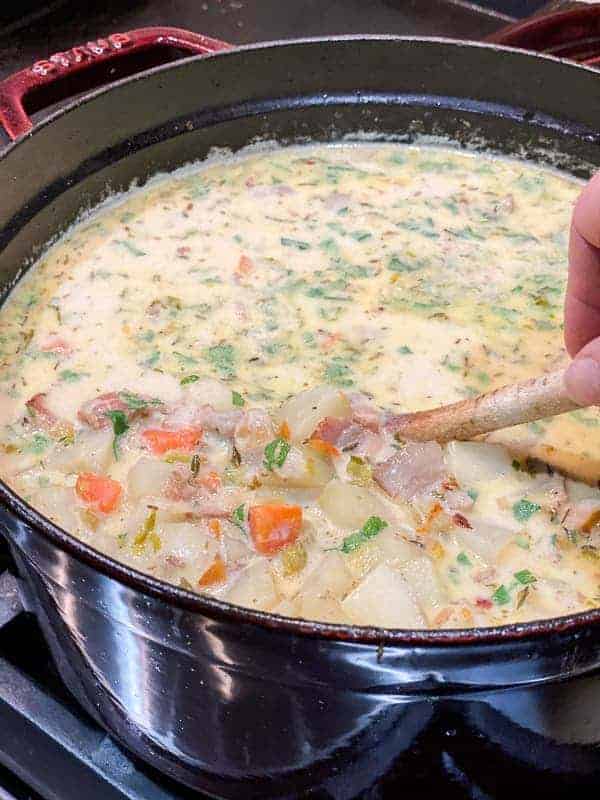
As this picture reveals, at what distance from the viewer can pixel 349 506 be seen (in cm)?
139

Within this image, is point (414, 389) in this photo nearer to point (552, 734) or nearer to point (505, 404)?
point (505, 404)

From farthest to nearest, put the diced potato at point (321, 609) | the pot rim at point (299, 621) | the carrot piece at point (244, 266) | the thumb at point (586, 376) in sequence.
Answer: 1. the carrot piece at point (244, 266)
2. the diced potato at point (321, 609)
3. the thumb at point (586, 376)
4. the pot rim at point (299, 621)

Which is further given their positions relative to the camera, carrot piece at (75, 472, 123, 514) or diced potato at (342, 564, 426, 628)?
carrot piece at (75, 472, 123, 514)

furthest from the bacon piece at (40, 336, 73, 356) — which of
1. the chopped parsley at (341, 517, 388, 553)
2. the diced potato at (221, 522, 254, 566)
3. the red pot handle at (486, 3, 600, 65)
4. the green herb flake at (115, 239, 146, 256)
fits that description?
the red pot handle at (486, 3, 600, 65)

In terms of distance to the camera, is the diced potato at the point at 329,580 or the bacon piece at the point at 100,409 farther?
the bacon piece at the point at 100,409

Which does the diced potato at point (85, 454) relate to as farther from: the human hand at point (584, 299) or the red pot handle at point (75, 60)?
the human hand at point (584, 299)

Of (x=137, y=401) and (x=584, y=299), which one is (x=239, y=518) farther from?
(x=584, y=299)

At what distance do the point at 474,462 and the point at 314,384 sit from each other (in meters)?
0.31

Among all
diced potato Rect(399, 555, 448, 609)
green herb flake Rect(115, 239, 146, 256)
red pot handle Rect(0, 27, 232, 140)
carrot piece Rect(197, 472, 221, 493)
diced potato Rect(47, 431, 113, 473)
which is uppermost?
red pot handle Rect(0, 27, 232, 140)

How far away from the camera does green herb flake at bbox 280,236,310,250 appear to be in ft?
6.48

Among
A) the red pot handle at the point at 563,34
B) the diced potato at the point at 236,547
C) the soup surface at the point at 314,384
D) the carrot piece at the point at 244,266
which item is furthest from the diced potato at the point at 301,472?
the red pot handle at the point at 563,34

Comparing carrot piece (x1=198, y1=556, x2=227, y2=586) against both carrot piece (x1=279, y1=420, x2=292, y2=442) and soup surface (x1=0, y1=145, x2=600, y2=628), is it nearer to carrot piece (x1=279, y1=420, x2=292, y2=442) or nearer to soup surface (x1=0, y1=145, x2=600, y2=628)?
soup surface (x1=0, y1=145, x2=600, y2=628)

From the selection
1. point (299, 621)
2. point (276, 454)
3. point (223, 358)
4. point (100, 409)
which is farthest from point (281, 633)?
point (223, 358)

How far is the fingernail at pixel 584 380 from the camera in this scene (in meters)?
1.05
